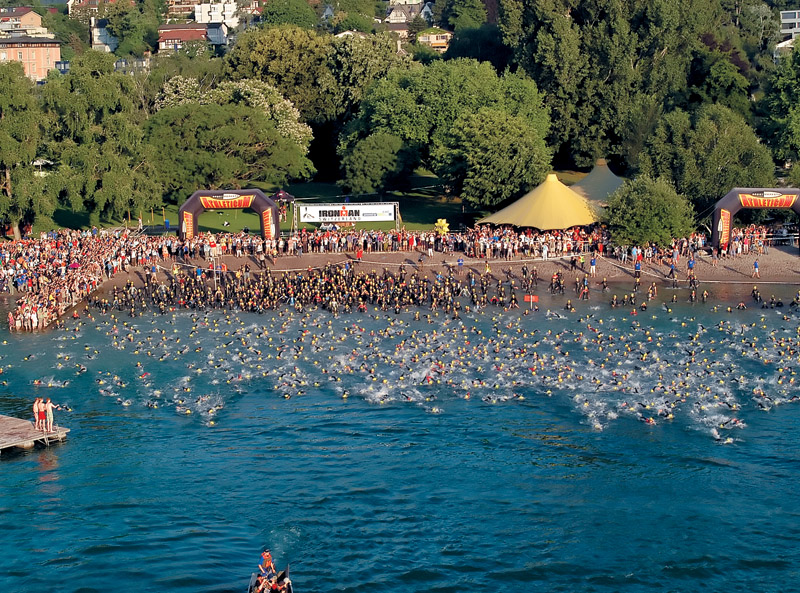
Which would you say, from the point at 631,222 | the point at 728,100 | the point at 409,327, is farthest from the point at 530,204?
the point at 728,100

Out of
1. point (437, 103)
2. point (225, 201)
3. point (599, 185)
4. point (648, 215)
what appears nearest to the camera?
point (648, 215)

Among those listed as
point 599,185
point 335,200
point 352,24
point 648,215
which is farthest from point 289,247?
point 352,24

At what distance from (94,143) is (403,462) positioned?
5049cm

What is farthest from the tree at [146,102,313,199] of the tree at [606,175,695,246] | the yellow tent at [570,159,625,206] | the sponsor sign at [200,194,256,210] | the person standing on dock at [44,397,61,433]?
the person standing on dock at [44,397,61,433]

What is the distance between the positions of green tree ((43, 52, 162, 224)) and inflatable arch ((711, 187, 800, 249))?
143 feet

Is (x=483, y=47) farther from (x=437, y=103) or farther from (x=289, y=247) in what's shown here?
(x=289, y=247)

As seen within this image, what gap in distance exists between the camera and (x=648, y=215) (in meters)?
75.9

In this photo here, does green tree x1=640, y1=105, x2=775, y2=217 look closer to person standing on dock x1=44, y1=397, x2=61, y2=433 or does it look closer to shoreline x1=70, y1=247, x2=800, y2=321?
shoreline x1=70, y1=247, x2=800, y2=321

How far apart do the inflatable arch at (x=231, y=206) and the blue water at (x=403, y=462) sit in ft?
59.8

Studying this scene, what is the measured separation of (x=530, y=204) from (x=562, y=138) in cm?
2627

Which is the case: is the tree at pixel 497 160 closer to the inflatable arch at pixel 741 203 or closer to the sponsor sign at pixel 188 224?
the inflatable arch at pixel 741 203

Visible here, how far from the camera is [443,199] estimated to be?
99.5 metres

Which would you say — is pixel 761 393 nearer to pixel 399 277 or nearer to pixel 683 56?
pixel 399 277

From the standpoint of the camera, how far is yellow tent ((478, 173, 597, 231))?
79250 mm
